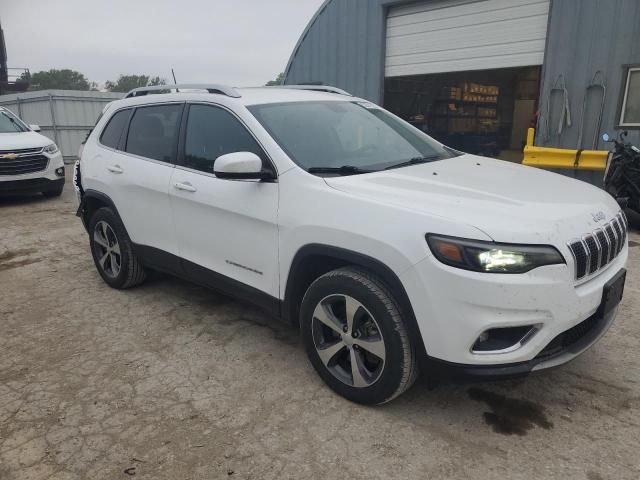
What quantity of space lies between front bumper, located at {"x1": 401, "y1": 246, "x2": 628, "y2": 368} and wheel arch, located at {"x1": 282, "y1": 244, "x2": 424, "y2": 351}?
2.2 inches

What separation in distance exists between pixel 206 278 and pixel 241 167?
1081 millimetres

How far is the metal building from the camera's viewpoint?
25.0ft

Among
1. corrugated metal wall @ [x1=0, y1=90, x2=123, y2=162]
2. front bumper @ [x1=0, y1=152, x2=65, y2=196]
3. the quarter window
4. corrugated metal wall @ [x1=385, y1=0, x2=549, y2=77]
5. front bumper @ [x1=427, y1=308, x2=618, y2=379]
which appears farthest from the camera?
corrugated metal wall @ [x1=0, y1=90, x2=123, y2=162]

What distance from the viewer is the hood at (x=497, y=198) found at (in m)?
2.32

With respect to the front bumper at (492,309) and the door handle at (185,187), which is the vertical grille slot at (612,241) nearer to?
the front bumper at (492,309)

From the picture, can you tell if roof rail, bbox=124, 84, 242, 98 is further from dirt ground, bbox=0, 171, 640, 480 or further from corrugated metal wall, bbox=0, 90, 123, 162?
corrugated metal wall, bbox=0, 90, 123, 162

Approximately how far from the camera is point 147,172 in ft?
13.1

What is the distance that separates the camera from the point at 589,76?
7.84 metres

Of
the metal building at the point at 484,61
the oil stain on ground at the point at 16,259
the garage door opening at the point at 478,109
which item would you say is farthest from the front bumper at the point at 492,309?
the garage door opening at the point at 478,109

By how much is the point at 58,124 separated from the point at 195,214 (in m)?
16.1

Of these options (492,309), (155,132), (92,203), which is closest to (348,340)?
(492,309)

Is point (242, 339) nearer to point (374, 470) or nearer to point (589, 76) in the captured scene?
point (374, 470)

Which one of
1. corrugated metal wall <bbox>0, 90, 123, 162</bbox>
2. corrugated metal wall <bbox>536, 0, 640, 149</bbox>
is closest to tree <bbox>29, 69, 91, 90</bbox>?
corrugated metal wall <bbox>0, 90, 123, 162</bbox>

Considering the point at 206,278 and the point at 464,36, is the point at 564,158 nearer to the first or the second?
the point at 464,36
